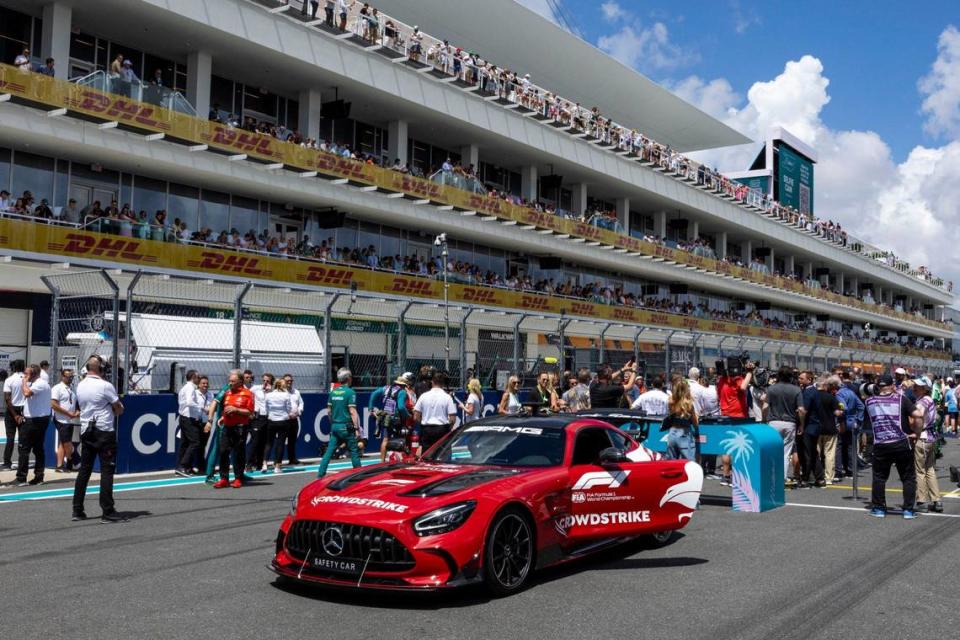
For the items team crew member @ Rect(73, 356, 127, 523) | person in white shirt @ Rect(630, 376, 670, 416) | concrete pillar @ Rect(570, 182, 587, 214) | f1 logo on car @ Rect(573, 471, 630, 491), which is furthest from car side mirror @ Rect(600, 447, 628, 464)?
concrete pillar @ Rect(570, 182, 587, 214)

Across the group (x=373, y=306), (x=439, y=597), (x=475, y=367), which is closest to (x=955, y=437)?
(x=475, y=367)

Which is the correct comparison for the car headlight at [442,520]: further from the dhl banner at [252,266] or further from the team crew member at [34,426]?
the dhl banner at [252,266]

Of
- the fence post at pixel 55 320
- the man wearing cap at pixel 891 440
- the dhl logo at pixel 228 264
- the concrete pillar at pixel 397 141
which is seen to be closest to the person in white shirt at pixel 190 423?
the fence post at pixel 55 320

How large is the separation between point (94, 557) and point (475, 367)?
13.4 meters

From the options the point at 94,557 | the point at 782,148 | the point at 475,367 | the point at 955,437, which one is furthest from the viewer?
the point at 782,148

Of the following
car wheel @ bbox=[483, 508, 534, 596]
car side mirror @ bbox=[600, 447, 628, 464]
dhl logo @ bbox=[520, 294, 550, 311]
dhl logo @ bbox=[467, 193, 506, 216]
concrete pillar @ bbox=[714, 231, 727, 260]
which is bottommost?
car wheel @ bbox=[483, 508, 534, 596]

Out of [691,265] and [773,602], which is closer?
[773,602]

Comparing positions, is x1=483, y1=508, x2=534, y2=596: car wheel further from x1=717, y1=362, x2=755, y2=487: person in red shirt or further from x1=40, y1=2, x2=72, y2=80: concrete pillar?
x1=40, y1=2, x2=72, y2=80: concrete pillar

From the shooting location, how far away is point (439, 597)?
609cm

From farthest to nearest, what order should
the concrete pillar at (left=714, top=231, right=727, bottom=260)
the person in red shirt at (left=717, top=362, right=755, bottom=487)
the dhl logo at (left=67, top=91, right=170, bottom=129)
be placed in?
the concrete pillar at (left=714, top=231, right=727, bottom=260)
the dhl logo at (left=67, top=91, right=170, bottom=129)
the person in red shirt at (left=717, top=362, right=755, bottom=487)

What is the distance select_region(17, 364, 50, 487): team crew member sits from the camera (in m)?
12.7

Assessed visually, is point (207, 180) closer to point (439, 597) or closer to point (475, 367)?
point (475, 367)

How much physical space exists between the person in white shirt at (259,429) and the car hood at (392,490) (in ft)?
25.7

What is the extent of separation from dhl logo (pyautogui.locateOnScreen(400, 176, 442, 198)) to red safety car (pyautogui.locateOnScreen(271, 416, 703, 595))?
2689 centimetres
